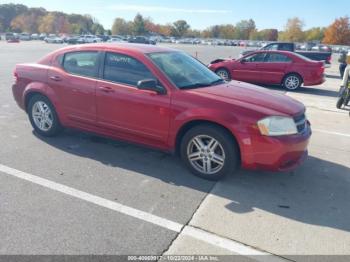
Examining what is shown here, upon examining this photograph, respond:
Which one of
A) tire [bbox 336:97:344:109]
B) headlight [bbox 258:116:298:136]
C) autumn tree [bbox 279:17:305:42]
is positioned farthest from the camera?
autumn tree [bbox 279:17:305:42]

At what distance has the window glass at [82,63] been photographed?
4953 millimetres

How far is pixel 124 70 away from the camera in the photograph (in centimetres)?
471

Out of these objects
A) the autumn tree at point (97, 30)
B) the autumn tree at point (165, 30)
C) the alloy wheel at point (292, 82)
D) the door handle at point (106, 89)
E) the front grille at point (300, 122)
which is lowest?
the alloy wheel at point (292, 82)

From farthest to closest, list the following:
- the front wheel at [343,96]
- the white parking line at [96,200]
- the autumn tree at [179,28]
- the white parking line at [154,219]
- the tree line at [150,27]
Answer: the autumn tree at [179,28] < the tree line at [150,27] < the front wheel at [343,96] < the white parking line at [96,200] < the white parking line at [154,219]

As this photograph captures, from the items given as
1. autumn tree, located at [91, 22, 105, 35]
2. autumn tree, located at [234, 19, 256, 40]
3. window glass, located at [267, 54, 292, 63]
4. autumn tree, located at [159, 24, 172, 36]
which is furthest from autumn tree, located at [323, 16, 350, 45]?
window glass, located at [267, 54, 292, 63]

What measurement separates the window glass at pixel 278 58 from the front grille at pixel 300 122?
869cm

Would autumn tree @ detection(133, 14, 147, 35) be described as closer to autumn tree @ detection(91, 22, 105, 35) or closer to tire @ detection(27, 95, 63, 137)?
autumn tree @ detection(91, 22, 105, 35)

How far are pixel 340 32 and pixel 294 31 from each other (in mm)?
17417

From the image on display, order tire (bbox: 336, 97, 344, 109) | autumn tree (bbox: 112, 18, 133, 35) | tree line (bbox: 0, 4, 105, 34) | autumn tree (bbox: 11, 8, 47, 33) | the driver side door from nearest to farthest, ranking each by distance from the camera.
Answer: tire (bbox: 336, 97, 344, 109) < the driver side door < autumn tree (bbox: 11, 8, 47, 33) < tree line (bbox: 0, 4, 105, 34) < autumn tree (bbox: 112, 18, 133, 35)

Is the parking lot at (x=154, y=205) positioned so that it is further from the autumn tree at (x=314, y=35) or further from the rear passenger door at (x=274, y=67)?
the autumn tree at (x=314, y=35)

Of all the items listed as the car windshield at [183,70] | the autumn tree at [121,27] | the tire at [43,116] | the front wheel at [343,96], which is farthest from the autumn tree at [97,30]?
the car windshield at [183,70]

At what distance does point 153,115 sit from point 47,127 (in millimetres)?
2211

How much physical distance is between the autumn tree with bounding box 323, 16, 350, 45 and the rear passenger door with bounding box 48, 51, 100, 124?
102034 millimetres

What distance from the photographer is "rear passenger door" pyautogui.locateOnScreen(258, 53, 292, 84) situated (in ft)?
40.5
